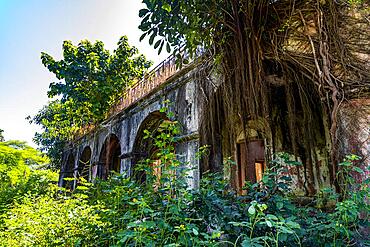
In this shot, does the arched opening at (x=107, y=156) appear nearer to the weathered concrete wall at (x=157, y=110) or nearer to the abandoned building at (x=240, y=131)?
the weathered concrete wall at (x=157, y=110)

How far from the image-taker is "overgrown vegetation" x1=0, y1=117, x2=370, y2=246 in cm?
171

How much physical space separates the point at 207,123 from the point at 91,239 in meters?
2.72

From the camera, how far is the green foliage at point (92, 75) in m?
9.61

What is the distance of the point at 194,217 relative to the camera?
211 centimetres

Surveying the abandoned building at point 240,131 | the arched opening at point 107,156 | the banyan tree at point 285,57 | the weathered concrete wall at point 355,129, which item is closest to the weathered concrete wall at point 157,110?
the abandoned building at point 240,131

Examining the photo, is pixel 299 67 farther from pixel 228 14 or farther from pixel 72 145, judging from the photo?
pixel 72 145

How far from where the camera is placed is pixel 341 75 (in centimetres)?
308

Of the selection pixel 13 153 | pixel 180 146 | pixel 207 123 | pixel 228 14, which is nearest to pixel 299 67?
pixel 228 14

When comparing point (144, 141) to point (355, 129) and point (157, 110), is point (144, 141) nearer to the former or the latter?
point (157, 110)

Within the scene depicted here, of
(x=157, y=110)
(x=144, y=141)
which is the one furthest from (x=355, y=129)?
(x=144, y=141)

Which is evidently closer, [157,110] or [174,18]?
[174,18]

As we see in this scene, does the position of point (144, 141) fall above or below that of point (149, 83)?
below

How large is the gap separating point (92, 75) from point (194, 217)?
888 centimetres

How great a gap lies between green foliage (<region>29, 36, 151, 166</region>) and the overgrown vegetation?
6.73m
